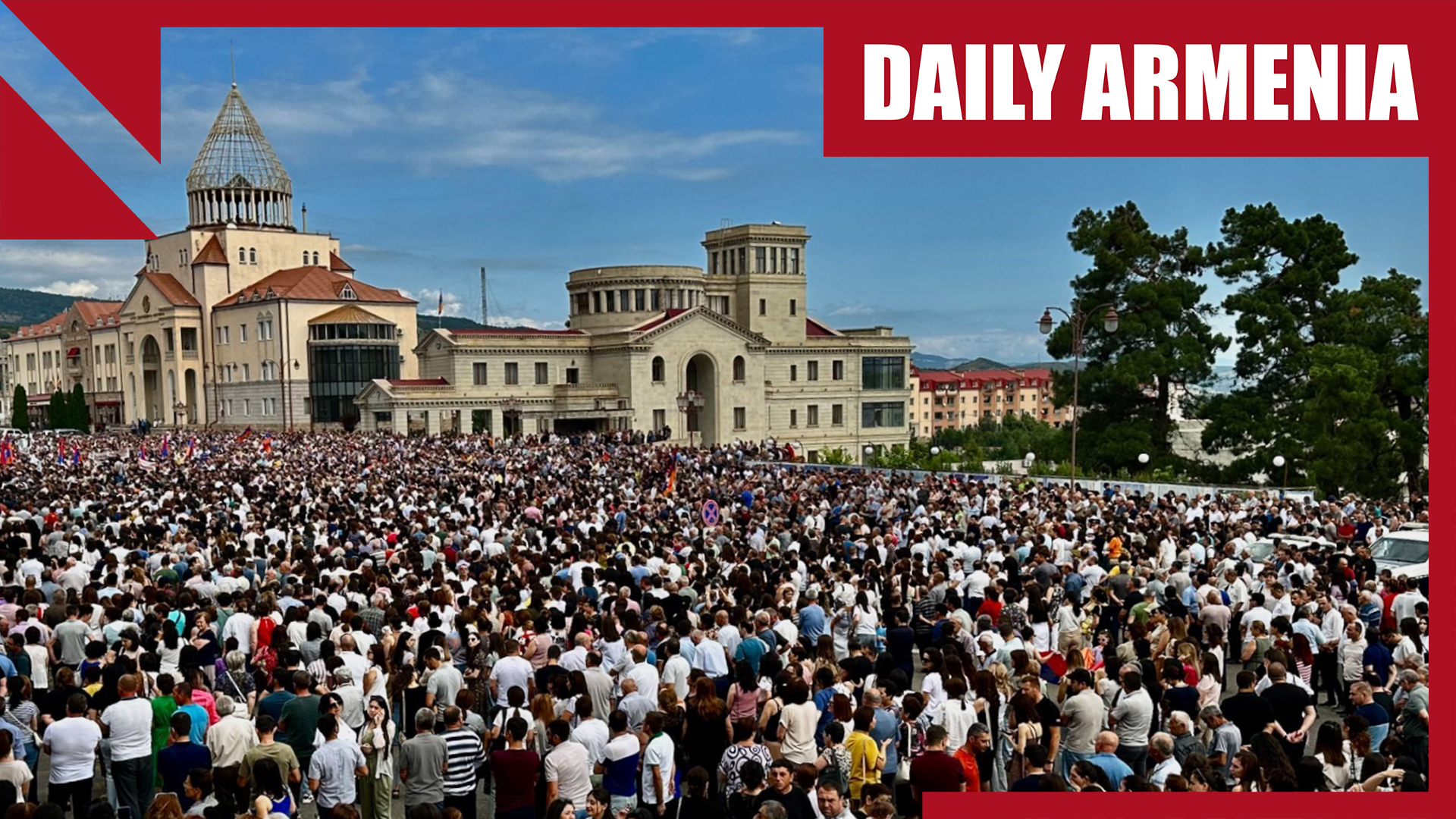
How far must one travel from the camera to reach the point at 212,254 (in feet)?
285

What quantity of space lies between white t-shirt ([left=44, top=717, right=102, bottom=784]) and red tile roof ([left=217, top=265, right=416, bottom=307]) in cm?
7361

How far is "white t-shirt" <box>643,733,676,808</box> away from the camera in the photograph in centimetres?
848

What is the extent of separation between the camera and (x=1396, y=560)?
58.8 ft

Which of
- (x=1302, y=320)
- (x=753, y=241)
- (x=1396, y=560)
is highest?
(x=753, y=241)

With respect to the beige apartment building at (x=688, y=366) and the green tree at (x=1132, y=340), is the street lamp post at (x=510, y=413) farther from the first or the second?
A: the green tree at (x=1132, y=340)

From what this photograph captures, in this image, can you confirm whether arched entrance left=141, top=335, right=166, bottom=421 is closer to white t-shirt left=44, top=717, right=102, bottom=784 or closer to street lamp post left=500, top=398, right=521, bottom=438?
street lamp post left=500, top=398, right=521, bottom=438

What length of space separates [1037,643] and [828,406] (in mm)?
69331

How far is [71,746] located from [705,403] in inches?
2617

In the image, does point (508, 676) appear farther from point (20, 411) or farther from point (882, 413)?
point (20, 411)

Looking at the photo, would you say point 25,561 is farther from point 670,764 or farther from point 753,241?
point 753,241

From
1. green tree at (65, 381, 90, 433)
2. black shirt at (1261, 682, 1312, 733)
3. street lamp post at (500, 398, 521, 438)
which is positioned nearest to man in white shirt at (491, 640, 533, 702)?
black shirt at (1261, 682, 1312, 733)

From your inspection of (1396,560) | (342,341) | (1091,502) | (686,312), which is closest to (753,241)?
(686,312)

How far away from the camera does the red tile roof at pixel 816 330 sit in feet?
277

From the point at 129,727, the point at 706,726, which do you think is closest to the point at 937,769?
the point at 706,726
